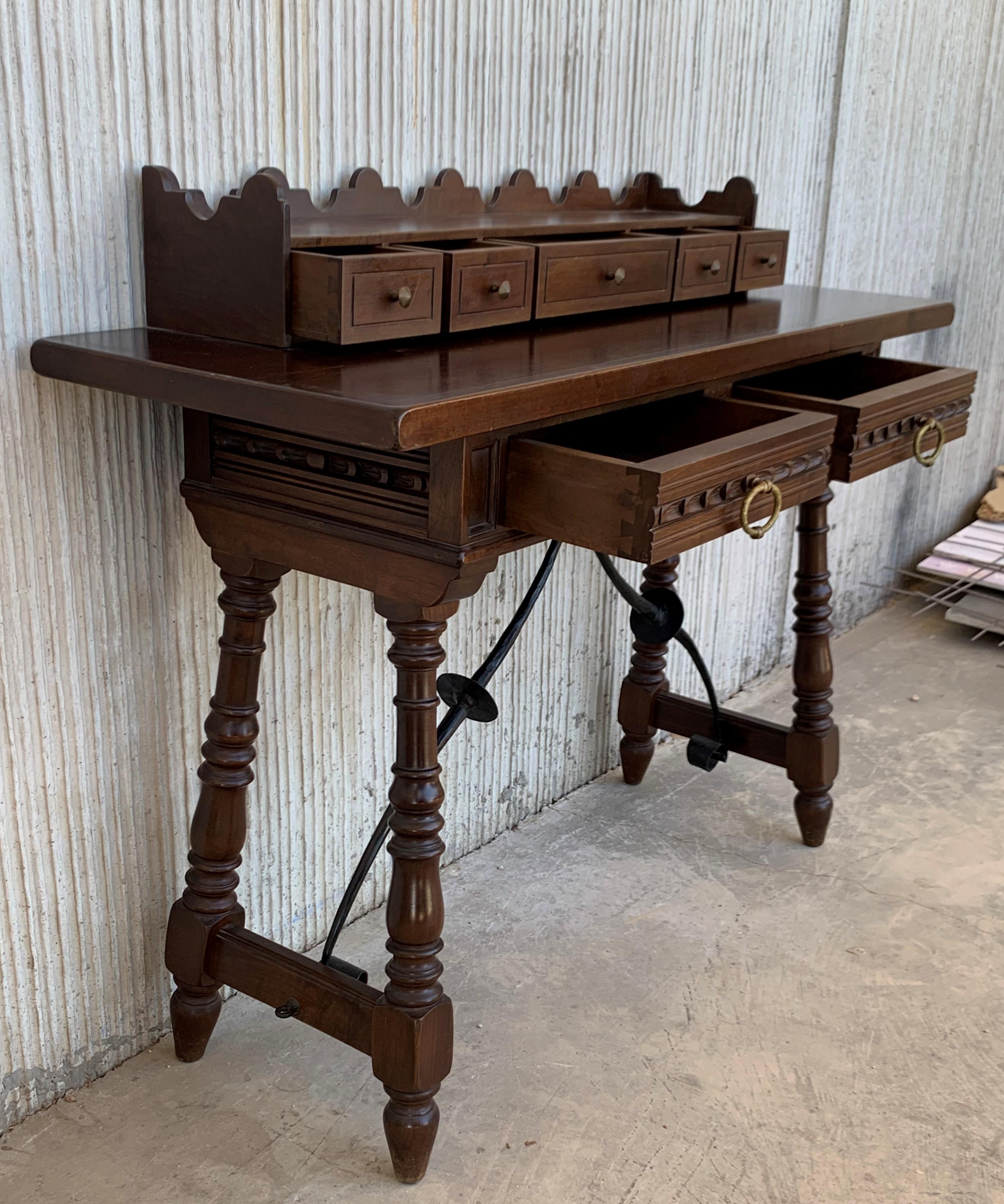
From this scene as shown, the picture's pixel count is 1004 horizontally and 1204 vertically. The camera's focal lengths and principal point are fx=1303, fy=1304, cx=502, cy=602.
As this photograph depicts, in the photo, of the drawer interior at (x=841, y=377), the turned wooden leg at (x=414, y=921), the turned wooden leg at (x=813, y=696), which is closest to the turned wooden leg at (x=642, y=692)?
the turned wooden leg at (x=813, y=696)

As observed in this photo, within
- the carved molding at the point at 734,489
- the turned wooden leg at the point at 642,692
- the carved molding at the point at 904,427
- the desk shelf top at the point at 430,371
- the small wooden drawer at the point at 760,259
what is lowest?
the turned wooden leg at the point at 642,692

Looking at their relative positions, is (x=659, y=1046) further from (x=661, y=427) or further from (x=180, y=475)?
(x=180, y=475)

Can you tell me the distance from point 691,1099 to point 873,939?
1.99 ft

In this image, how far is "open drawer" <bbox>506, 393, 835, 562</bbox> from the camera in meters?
1.52

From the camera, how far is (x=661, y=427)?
2.05 m

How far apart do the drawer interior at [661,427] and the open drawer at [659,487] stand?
0.06 meters

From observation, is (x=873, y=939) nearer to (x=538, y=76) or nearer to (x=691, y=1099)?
(x=691, y=1099)

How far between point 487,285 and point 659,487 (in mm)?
468

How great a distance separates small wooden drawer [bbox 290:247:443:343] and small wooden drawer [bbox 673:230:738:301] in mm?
601

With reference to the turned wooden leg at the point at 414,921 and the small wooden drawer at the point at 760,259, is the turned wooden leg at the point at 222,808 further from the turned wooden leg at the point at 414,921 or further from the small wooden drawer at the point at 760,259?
the small wooden drawer at the point at 760,259

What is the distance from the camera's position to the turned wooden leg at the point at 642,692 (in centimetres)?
279

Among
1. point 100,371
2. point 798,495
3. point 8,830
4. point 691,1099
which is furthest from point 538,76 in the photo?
point 691,1099

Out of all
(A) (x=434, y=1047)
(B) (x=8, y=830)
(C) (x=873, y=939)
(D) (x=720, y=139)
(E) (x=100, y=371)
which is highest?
(D) (x=720, y=139)

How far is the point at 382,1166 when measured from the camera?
1.81m
